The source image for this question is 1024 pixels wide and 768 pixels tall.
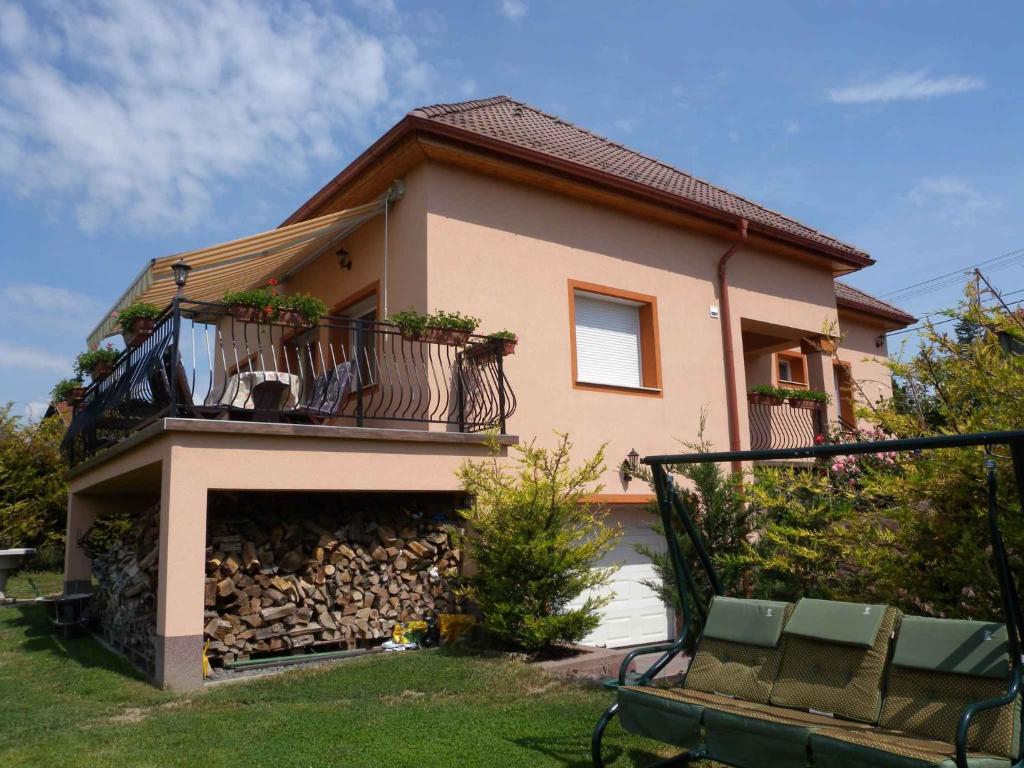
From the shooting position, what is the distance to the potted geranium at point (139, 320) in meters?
8.19

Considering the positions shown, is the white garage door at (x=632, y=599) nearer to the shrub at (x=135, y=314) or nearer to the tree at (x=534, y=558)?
the tree at (x=534, y=558)

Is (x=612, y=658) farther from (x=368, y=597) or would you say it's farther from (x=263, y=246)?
(x=263, y=246)

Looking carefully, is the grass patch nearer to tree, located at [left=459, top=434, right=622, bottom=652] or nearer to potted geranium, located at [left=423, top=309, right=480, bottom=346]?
potted geranium, located at [left=423, top=309, right=480, bottom=346]

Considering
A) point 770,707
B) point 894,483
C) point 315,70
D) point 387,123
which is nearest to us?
point 770,707

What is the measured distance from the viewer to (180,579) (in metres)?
6.77

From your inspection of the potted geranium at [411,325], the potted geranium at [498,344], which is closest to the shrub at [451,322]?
the potted geranium at [411,325]

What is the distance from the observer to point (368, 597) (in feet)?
27.7

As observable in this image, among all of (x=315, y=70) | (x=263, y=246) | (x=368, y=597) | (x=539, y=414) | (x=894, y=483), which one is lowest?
(x=368, y=597)

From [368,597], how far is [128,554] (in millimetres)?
3645

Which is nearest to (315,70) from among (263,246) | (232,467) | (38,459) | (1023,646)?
(263,246)

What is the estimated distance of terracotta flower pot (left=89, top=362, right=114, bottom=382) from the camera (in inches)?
395

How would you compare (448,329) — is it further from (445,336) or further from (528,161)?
(528,161)

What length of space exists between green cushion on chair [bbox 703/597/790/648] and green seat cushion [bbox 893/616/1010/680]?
31.5 inches

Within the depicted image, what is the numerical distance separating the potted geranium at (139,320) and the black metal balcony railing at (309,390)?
105mm
